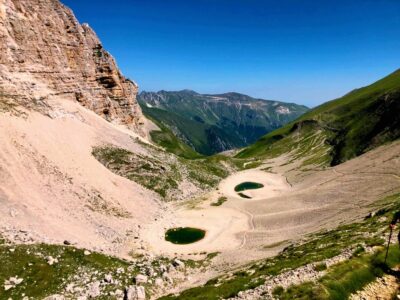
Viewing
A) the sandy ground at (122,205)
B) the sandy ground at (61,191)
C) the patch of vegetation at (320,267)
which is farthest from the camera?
the sandy ground at (122,205)

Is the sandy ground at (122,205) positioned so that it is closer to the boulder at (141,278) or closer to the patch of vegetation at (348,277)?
the boulder at (141,278)

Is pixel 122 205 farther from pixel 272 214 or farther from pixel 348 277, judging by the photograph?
pixel 348 277

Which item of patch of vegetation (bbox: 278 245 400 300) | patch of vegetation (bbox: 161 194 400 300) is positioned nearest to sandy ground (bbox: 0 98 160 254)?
patch of vegetation (bbox: 161 194 400 300)

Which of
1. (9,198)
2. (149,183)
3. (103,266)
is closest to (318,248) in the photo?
(103,266)

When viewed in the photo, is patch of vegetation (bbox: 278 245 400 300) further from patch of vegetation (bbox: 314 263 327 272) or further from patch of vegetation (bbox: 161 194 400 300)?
patch of vegetation (bbox: 314 263 327 272)

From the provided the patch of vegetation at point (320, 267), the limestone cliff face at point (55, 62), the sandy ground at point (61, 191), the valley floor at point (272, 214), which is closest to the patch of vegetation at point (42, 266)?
the sandy ground at point (61, 191)

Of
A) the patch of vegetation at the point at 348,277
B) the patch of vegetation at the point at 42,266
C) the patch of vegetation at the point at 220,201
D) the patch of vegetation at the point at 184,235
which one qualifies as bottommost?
the patch of vegetation at the point at 184,235
